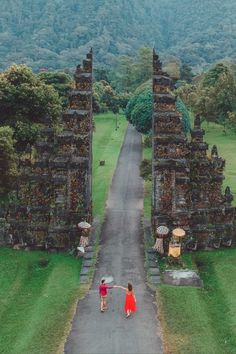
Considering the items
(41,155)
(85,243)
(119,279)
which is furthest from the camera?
(41,155)

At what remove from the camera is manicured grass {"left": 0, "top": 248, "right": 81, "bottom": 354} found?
70.9ft

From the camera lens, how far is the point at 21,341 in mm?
21672

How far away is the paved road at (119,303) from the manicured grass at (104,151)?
39.2 inches

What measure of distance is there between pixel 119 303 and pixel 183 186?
339 inches

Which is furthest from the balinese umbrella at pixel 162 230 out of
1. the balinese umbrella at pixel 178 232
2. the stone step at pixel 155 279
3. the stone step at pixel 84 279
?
the stone step at pixel 84 279

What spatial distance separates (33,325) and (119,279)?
5478 mm

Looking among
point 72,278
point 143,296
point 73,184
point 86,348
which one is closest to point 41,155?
point 73,184

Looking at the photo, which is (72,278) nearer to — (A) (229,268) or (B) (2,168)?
(A) (229,268)

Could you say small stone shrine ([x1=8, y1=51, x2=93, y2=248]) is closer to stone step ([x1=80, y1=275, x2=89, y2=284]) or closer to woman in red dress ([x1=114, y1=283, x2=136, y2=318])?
stone step ([x1=80, y1=275, x2=89, y2=284])

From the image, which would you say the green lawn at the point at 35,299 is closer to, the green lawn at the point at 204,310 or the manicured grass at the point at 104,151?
the green lawn at the point at 204,310

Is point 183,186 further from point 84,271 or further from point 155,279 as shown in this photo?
point 84,271

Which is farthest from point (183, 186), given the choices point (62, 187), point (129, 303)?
point (129, 303)

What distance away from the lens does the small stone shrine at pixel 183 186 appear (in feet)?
99.6

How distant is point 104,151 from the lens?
65.8m
